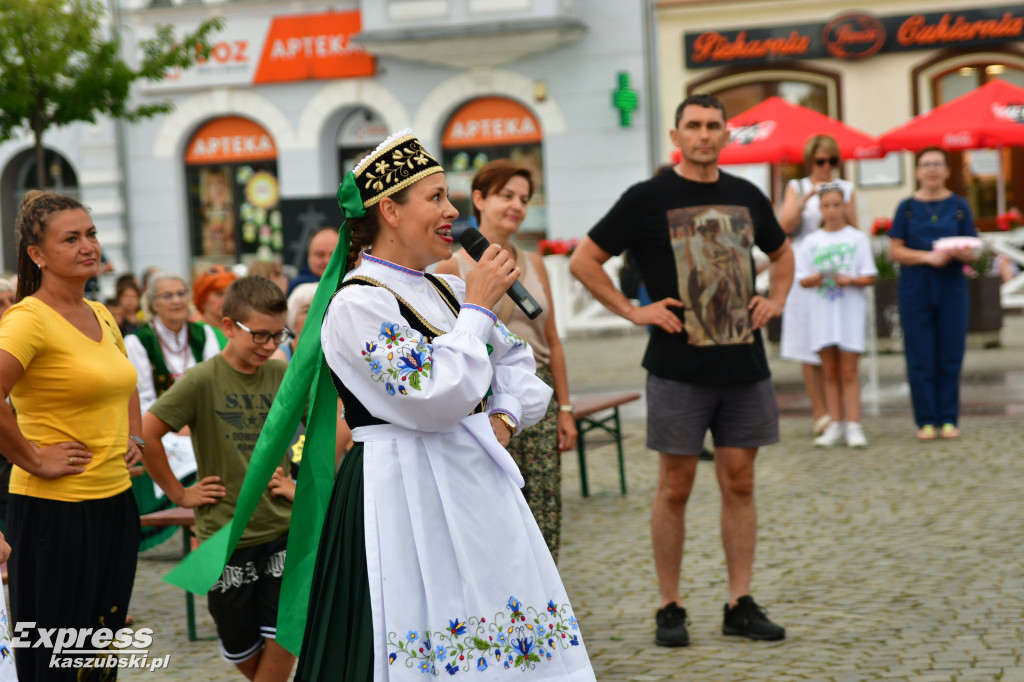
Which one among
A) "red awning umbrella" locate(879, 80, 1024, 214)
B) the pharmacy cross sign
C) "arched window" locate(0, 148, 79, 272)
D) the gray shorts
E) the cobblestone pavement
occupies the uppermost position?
the pharmacy cross sign

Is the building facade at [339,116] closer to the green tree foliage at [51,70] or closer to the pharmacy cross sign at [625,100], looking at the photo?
the pharmacy cross sign at [625,100]

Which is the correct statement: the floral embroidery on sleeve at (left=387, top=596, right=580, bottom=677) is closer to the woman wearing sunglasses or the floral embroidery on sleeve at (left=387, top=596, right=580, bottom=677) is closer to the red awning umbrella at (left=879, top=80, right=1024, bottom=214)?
the woman wearing sunglasses

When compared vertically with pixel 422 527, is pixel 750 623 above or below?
below

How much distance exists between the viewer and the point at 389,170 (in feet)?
10.8

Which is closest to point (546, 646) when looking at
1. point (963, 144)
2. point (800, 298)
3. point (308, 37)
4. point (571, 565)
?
point (571, 565)

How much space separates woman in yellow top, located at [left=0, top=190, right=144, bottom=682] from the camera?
13.1ft

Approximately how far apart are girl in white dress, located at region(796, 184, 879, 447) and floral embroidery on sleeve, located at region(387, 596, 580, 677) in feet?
21.6

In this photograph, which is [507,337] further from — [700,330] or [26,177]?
[26,177]

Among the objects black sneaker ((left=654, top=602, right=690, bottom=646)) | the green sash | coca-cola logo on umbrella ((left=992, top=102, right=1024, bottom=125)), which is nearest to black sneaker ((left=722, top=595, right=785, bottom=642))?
black sneaker ((left=654, top=602, right=690, bottom=646))

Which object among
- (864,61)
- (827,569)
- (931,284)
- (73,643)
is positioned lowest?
(827,569)

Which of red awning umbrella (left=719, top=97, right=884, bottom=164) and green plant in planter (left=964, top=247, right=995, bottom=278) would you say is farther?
green plant in planter (left=964, top=247, right=995, bottom=278)

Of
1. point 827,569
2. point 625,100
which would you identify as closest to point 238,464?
point 827,569

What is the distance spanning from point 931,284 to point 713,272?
478 centimetres

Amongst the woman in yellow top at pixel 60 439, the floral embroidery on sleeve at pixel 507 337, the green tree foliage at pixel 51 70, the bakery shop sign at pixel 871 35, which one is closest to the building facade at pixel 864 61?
the bakery shop sign at pixel 871 35
